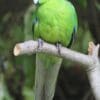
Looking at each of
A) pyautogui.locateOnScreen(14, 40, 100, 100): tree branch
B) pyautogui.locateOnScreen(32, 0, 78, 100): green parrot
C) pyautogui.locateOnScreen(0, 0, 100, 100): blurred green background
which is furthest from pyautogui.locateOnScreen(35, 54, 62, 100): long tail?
pyautogui.locateOnScreen(0, 0, 100, 100): blurred green background

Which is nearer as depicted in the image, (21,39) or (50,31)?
(50,31)

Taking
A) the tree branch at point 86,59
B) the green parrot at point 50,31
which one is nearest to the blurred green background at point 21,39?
the green parrot at point 50,31

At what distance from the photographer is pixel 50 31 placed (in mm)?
1352

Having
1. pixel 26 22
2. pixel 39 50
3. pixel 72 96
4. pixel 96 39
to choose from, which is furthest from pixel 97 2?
pixel 39 50

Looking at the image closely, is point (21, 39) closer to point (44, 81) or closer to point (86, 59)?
point (44, 81)

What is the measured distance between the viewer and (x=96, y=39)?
78.5 inches

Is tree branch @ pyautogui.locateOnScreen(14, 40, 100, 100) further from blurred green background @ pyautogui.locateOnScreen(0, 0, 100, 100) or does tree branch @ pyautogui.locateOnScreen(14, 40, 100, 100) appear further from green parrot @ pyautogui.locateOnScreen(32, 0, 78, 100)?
blurred green background @ pyautogui.locateOnScreen(0, 0, 100, 100)

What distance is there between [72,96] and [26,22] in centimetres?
48

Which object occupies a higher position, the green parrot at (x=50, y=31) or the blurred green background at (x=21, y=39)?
the green parrot at (x=50, y=31)

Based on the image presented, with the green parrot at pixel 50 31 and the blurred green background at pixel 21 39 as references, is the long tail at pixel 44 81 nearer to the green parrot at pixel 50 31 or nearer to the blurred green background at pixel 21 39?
the green parrot at pixel 50 31

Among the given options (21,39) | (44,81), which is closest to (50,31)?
(44,81)

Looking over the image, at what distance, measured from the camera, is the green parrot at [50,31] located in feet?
4.31

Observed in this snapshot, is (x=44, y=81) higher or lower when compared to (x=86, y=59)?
lower

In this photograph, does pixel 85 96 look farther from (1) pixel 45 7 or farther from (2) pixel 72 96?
(1) pixel 45 7
